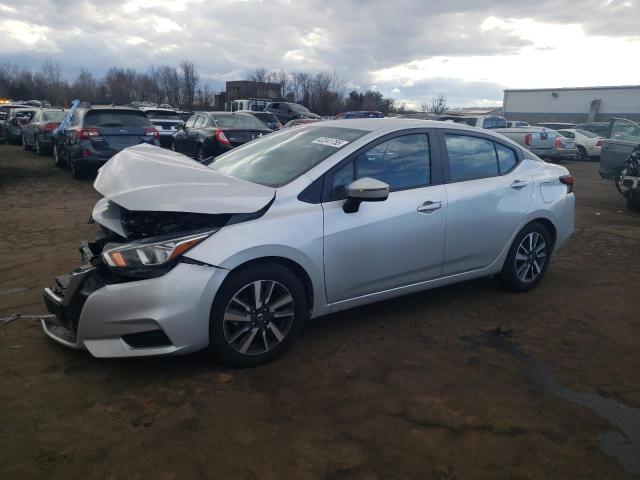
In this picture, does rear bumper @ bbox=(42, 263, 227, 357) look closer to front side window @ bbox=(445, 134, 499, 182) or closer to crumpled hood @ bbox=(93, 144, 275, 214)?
crumpled hood @ bbox=(93, 144, 275, 214)

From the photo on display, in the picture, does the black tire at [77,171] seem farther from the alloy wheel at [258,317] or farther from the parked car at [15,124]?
the parked car at [15,124]

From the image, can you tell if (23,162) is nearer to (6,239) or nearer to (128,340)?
(6,239)

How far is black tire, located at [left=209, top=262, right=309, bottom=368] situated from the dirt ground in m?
0.10

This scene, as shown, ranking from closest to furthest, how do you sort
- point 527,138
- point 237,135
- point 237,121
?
point 237,135, point 237,121, point 527,138

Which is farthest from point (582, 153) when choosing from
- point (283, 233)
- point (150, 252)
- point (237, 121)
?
point (150, 252)

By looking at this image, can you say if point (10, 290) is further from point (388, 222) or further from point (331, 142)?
point (388, 222)

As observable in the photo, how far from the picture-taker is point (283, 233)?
338 cm

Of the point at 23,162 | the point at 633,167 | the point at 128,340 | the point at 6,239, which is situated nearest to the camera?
the point at 128,340

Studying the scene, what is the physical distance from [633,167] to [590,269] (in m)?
5.26

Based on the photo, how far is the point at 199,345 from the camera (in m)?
3.21

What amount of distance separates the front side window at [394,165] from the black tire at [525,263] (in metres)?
1.31

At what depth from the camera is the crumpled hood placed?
3160 mm

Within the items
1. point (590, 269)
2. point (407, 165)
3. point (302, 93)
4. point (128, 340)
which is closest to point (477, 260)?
point (407, 165)

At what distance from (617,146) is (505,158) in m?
8.62
